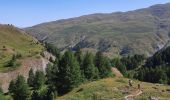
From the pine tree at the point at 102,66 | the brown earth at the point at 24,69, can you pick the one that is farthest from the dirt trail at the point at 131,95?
the brown earth at the point at 24,69

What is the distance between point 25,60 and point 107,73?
211 feet

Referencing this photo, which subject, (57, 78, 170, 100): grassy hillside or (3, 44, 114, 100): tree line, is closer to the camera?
(57, 78, 170, 100): grassy hillside

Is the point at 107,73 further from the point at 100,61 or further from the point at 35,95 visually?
the point at 35,95

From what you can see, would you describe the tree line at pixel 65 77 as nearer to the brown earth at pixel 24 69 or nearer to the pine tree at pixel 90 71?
the pine tree at pixel 90 71

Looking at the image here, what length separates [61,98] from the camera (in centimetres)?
8725

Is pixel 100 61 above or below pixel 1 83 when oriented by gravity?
above

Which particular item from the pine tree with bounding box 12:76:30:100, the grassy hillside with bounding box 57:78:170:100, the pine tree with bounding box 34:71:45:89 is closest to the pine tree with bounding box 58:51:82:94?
the grassy hillside with bounding box 57:78:170:100

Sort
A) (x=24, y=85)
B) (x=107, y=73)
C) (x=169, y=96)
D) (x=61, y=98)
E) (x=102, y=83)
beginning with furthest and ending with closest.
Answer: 1. (x=107, y=73)
2. (x=24, y=85)
3. (x=102, y=83)
4. (x=61, y=98)
5. (x=169, y=96)

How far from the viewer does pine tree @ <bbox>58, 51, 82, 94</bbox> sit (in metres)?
99.6

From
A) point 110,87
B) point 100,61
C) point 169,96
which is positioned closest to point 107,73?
point 100,61

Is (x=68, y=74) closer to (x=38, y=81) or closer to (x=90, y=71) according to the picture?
(x=90, y=71)

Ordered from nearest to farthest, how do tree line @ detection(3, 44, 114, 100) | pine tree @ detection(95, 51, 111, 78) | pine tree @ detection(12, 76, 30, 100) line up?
tree line @ detection(3, 44, 114, 100) → pine tree @ detection(12, 76, 30, 100) → pine tree @ detection(95, 51, 111, 78)

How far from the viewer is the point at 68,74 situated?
4008 inches

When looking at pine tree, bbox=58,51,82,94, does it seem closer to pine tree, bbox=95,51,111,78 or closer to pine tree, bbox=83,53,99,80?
pine tree, bbox=83,53,99,80
